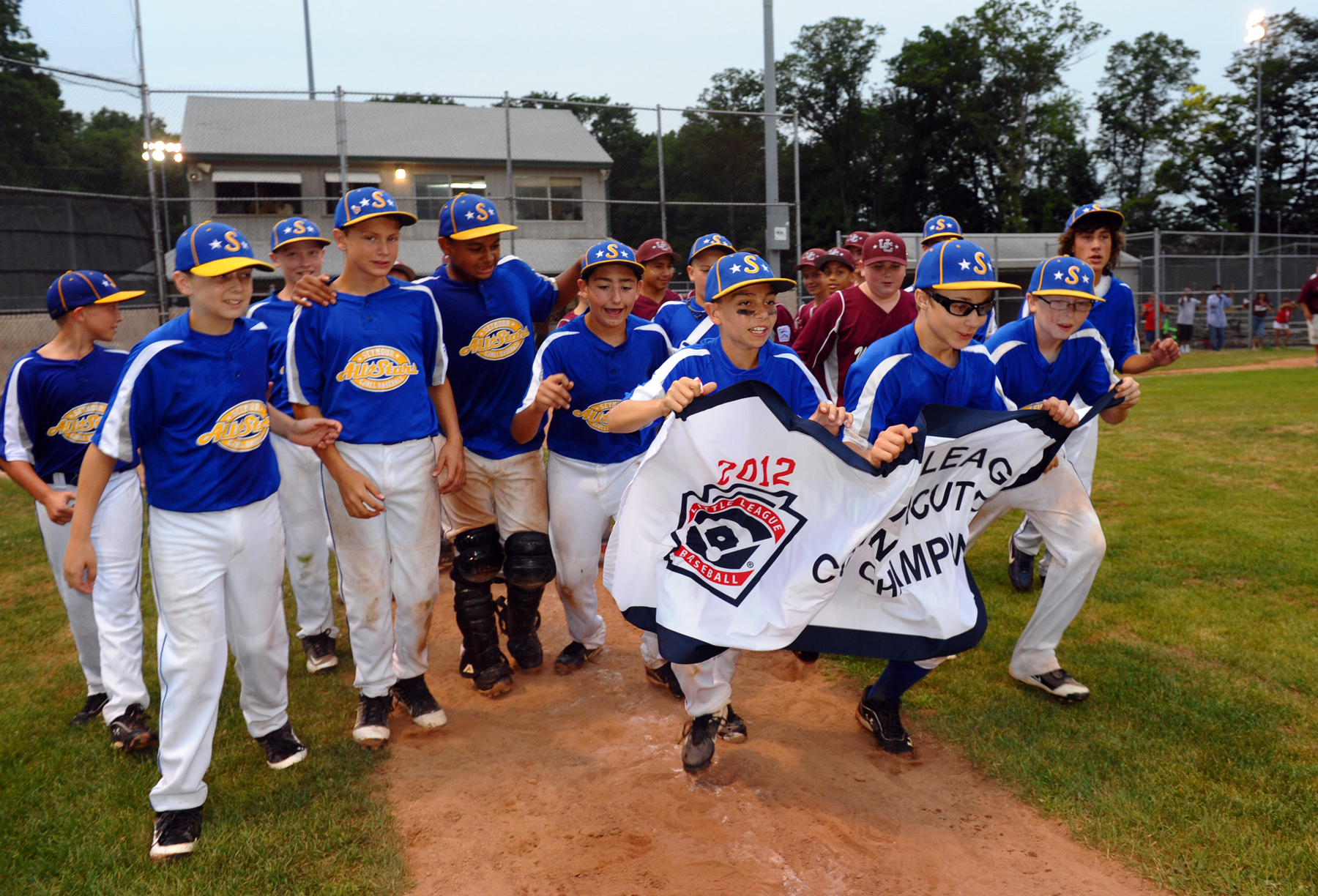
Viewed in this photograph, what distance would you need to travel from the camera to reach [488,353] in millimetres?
5203

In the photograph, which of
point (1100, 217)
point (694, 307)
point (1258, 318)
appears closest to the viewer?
point (1100, 217)

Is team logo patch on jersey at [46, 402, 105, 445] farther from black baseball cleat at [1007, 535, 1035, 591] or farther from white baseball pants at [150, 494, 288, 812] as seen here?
black baseball cleat at [1007, 535, 1035, 591]

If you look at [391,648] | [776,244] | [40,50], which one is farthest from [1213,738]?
[40,50]

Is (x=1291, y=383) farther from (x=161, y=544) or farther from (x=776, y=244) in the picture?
(x=161, y=544)

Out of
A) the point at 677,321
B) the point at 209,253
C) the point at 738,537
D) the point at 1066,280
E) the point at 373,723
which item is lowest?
the point at 373,723

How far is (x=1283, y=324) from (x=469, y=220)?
2962 cm

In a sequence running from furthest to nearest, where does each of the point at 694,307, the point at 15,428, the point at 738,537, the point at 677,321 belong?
the point at 694,307 → the point at 677,321 → the point at 15,428 → the point at 738,537

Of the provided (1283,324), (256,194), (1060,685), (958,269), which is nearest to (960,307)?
(958,269)

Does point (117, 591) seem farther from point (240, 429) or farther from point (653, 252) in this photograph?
point (653, 252)

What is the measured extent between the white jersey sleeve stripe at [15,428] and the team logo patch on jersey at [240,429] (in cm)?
152

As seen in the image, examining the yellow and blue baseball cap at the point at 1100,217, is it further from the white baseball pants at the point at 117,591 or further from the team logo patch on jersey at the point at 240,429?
the white baseball pants at the point at 117,591

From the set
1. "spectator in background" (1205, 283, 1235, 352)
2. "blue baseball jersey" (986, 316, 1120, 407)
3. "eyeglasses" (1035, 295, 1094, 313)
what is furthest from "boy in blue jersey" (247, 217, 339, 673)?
"spectator in background" (1205, 283, 1235, 352)

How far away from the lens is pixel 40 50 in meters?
12.3

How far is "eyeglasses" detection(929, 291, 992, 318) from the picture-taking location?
4004mm
